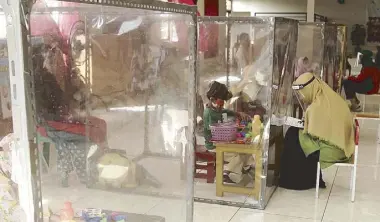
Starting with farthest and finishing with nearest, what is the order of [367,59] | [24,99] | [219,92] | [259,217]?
[367,59] → [219,92] → [259,217] → [24,99]

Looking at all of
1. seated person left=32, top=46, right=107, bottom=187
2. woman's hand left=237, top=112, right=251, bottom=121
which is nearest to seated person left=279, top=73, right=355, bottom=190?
woman's hand left=237, top=112, right=251, bottom=121

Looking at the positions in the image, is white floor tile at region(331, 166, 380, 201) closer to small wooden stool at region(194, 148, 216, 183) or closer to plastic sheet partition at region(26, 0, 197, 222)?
small wooden stool at region(194, 148, 216, 183)

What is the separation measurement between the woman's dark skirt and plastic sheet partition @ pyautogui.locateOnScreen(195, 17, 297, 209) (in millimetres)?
85

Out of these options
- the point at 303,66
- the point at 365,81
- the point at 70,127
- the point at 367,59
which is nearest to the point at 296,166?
the point at 303,66

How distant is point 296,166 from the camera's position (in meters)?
3.74

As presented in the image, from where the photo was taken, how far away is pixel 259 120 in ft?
11.2

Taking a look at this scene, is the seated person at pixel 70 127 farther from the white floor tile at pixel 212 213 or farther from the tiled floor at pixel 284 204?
the white floor tile at pixel 212 213

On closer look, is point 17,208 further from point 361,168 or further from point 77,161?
point 361,168

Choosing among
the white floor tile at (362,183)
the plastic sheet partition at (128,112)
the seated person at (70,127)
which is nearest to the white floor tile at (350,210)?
the white floor tile at (362,183)

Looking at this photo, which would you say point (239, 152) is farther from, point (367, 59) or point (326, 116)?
point (367, 59)

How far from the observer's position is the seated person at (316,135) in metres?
3.50

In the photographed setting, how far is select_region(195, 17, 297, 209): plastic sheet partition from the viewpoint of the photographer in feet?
11.0

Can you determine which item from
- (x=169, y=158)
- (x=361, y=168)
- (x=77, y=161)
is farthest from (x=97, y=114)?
(x=361, y=168)

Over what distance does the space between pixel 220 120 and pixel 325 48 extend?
2562 mm
